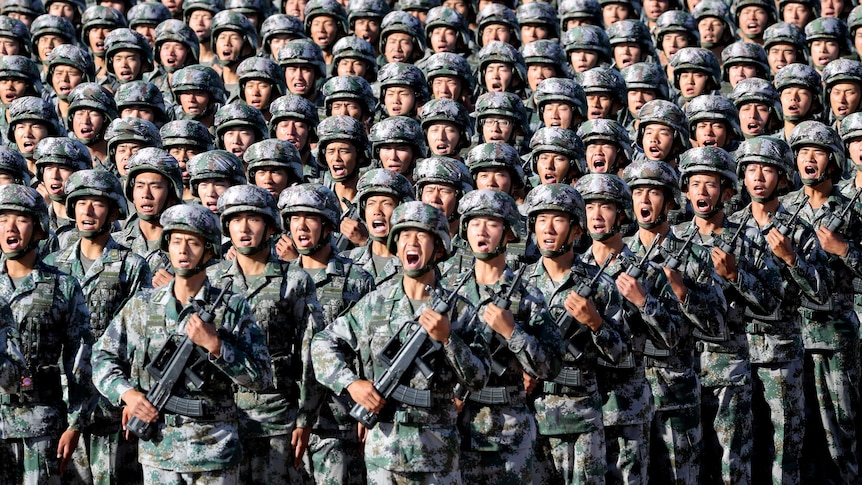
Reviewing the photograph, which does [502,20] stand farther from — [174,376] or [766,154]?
→ [174,376]

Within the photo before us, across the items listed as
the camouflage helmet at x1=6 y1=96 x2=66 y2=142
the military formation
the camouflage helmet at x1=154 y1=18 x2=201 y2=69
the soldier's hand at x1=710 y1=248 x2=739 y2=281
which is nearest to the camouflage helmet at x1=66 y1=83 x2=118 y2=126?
the military formation

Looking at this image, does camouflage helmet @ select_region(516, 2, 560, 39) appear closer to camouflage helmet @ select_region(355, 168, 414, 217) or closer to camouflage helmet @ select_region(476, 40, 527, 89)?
camouflage helmet @ select_region(476, 40, 527, 89)

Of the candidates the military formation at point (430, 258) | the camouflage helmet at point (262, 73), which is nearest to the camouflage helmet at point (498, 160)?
the military formation at point (430, 258)

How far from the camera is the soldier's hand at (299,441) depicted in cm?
1270

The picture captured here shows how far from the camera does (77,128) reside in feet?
57.7

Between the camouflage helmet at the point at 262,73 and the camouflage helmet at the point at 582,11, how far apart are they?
4.35 meters

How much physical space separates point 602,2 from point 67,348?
451 inches

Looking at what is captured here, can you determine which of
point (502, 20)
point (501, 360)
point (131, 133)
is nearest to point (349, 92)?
point (131, 133)

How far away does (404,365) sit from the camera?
10961 mm

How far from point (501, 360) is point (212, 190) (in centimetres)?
440

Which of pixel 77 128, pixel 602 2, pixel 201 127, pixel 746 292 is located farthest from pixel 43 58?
pixel 746 292

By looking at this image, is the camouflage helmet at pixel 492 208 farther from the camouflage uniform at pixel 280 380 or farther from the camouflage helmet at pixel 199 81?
the camouflage helmet at pixel 199 81

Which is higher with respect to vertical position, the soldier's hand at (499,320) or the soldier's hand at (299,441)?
the soldier's hand at (499,320)

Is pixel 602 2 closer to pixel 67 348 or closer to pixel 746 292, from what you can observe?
pixel 746 292
